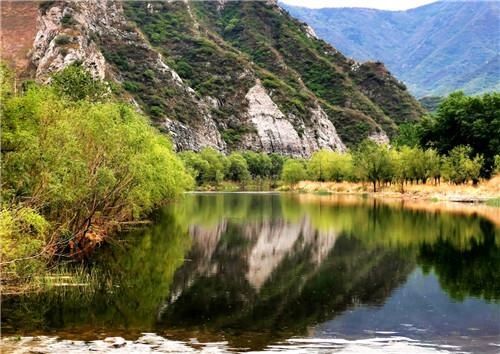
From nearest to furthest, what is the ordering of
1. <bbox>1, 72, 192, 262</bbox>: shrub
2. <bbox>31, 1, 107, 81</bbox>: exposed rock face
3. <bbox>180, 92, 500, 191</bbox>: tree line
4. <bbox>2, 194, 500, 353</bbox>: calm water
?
<bbox>2, 194, 500, 353</bbox>: calm water, <bbox>1, 72, 192, 262</bbox>: shrub, <bbox>180, 92, 500, 191</bbox>: tree line, <bbox>31, 1, 107, 81</bbox>: exposed rock face

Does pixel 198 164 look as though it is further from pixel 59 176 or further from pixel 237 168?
pixel 59 176

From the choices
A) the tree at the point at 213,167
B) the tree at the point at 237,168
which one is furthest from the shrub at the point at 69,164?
the tree at the point at 237,168

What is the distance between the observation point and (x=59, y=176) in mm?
31531

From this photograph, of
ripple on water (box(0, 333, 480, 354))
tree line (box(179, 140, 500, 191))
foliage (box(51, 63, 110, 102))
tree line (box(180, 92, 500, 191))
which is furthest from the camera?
tree line (box(180, 92, 500, 191))

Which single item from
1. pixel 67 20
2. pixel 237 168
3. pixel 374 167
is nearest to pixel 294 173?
pixel 237 168

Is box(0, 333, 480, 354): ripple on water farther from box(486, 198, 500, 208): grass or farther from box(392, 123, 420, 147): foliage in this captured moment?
box(392, 123, 420, 147): foliage

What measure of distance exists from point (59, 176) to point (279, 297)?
12839 millimetres

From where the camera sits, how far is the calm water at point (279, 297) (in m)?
21.1

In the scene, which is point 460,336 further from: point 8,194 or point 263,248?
point 263,248

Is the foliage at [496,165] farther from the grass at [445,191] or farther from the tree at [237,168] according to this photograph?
the tree at [237,168]

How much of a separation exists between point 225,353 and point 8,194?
14.1m

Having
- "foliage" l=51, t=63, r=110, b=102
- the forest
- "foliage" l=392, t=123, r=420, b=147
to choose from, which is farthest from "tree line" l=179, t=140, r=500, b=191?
"foliage" l=51, t=63, r=110, b=102

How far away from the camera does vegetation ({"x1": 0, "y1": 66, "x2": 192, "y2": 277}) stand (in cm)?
2672

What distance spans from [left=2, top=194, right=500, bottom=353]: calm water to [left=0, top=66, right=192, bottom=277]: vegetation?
94.0 inches
